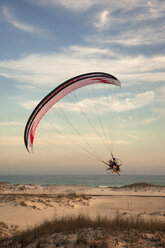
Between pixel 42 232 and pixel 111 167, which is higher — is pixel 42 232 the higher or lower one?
the lower one

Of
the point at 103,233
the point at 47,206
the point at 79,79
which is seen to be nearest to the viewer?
the point at 103,233

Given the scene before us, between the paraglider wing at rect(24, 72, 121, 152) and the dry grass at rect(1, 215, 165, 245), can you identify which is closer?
the dry grass at rect(1, 215, 165, 245)

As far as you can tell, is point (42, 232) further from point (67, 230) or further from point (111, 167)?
point (111, 167)

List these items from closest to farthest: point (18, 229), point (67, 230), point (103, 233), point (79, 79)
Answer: point (103, 233) → point (67, 230) → point (18, 229) → point (79, 79)

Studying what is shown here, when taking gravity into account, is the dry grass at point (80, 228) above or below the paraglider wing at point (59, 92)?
below

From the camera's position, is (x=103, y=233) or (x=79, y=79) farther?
(x=79, y=79)

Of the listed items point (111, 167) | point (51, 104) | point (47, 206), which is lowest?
point (47, 206)

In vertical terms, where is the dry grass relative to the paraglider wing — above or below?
below

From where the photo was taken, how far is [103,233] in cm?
668

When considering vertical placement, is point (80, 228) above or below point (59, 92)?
below

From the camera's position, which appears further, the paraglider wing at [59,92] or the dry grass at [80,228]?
the paraglider wing at [59,92]

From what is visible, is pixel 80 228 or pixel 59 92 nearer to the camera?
pixel 80 228

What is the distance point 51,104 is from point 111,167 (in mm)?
6321

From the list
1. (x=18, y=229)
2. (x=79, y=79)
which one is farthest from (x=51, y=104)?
(x=18, y=229)
